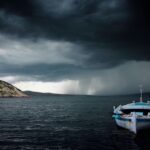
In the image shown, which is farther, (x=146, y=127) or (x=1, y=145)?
(x=146, y=127)

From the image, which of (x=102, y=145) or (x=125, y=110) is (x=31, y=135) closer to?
(x=102, y=145)

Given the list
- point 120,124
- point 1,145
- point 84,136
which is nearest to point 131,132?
point 120,124

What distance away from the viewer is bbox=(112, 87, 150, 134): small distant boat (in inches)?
2012

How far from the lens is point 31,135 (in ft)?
180

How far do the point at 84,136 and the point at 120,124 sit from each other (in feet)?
37.0

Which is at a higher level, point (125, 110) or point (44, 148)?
point (125, 110)

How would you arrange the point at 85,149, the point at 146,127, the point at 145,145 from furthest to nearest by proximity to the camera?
the point at 146,127, the point at 145,145, the point at 85,149

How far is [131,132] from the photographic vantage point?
55.9 meters

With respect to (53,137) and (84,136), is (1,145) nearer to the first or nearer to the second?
(53,137)

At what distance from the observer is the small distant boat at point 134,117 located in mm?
51094

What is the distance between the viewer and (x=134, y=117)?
167 ft

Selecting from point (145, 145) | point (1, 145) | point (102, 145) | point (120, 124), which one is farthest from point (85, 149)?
point (120, 124)

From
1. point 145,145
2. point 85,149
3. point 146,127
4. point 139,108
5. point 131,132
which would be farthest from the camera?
point 139,108

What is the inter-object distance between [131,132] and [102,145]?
44.3ft
